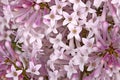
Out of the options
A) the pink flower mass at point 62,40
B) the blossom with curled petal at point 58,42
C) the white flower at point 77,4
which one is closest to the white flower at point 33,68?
the pink flower mass at point 62,40

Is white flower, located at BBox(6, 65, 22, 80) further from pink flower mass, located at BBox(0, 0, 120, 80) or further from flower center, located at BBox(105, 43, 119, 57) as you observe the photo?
flower center, located at BBox(105, 43, 119, 57)

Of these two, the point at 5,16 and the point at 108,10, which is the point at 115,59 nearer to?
the point at 108,10

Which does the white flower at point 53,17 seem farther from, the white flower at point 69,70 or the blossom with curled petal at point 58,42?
the white flower at point 69,70

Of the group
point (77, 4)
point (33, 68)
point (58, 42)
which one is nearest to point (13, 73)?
point (33, 68)

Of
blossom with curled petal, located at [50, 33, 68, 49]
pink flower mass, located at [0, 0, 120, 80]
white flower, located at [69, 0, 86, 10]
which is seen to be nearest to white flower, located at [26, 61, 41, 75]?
pink flower mass, located at [0, 0, 120, 80]

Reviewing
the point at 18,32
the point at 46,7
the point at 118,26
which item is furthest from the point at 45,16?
the point at 118,26

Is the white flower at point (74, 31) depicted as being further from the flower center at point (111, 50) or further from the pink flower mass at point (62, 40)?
the flower center at point (111, 50)

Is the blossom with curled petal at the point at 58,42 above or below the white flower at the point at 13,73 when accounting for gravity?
above

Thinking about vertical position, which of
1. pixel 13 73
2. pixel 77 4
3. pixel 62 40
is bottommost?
pixel 13 73

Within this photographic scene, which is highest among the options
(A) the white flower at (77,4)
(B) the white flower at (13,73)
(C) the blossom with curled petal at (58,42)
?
(A) the white flower at (77,4)

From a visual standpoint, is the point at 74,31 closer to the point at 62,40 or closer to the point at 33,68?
the point at 62,40
